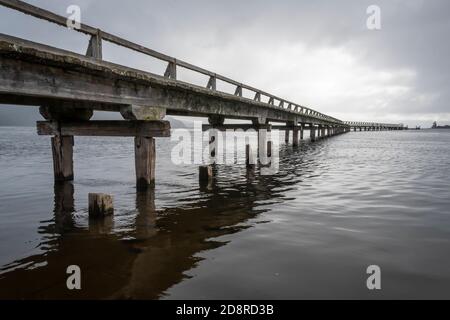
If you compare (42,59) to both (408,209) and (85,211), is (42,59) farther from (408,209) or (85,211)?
(408,209)

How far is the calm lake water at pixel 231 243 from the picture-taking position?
11.3ft

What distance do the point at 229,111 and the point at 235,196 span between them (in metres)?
6.08

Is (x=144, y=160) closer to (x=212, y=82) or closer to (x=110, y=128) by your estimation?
(x=110, y=128)

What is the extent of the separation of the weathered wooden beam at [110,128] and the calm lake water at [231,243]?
1.69 metres

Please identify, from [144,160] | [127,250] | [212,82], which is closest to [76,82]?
[144,160]

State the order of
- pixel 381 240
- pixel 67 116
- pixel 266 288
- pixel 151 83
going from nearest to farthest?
pixel 266 288 < pixel 381 240 < pixel 151 83 < pixel 67 116

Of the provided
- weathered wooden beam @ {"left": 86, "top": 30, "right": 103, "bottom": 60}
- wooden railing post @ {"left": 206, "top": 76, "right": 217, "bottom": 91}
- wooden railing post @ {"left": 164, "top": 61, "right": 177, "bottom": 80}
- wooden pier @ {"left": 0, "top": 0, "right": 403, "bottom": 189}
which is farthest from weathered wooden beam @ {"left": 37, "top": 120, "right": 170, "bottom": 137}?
wooden railing post @ {"left": 206, "top": 76, "right": 217, "bottom": 91}

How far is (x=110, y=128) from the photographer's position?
28.1ft

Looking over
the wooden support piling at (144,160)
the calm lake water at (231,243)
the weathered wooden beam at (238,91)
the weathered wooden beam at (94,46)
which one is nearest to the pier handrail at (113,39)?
the weathered wooden beam at (94,46)

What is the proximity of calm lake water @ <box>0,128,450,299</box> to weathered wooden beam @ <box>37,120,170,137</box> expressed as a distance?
1692mm

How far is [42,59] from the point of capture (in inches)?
212

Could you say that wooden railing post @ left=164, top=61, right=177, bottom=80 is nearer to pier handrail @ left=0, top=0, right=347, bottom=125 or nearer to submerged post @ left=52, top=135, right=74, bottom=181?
pier handrail @ left=0, top=0, right=347, bottom=125

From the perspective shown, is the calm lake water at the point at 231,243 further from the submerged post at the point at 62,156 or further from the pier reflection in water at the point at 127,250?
the submerged post at the point at 62,156
